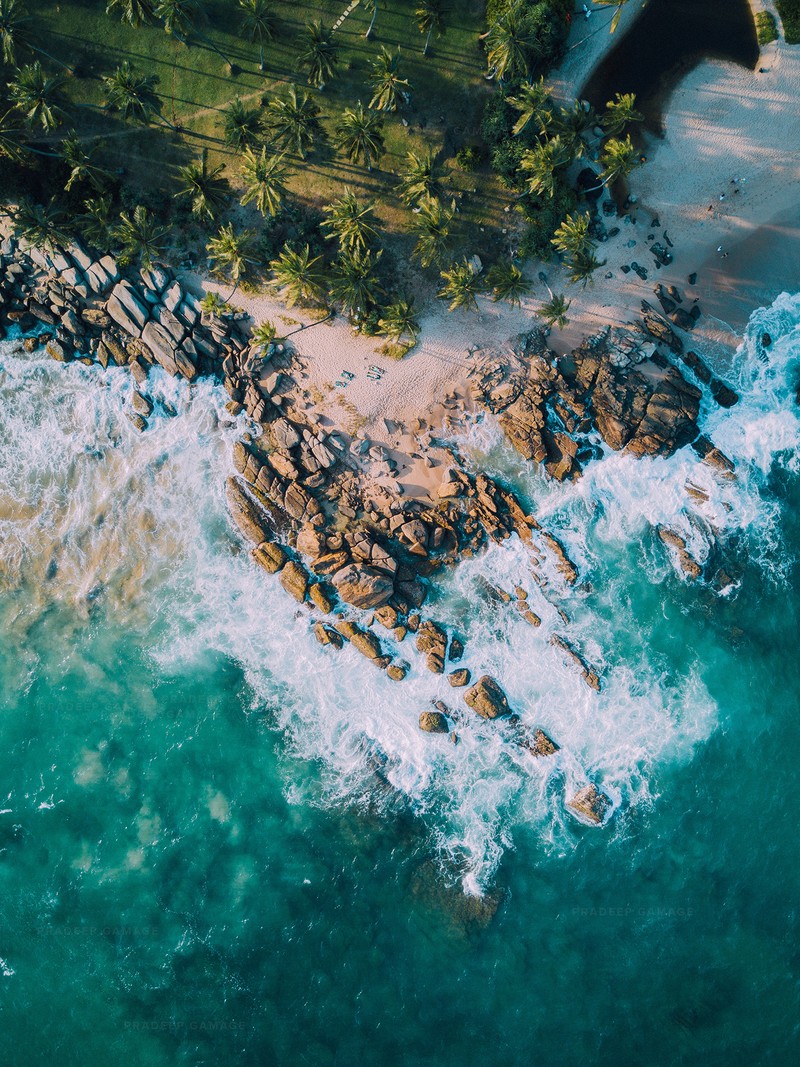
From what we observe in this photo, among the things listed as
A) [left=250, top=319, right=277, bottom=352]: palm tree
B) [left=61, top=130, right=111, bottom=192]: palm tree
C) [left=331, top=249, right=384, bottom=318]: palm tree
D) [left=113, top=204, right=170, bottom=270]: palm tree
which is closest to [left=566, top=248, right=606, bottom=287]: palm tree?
[left=331, top=249, right=384, bottom=318]: palm tree

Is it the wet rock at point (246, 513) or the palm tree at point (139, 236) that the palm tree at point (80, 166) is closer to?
the palm tree at point (139, 236)

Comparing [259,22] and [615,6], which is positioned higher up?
[615,6]

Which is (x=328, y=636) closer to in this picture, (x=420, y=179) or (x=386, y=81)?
(x=420, y=179)

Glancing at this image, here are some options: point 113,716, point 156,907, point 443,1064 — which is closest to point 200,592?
point 113,716

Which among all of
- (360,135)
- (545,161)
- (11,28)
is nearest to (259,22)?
(360,135)

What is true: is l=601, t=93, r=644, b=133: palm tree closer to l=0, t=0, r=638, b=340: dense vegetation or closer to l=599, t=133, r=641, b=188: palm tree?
l=0, t=0, r=638, b=340: dense vegetation
